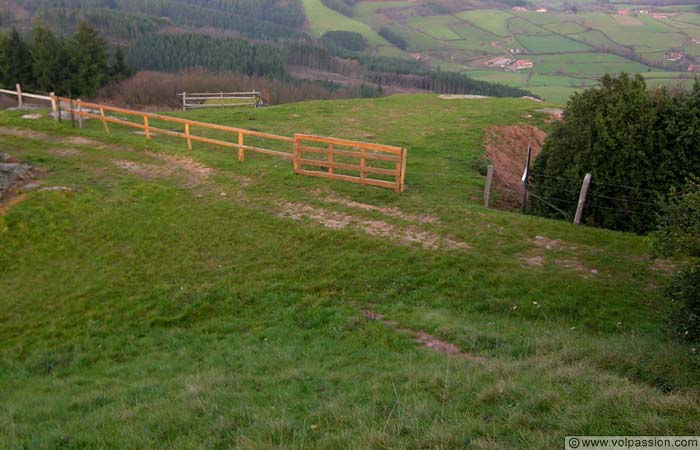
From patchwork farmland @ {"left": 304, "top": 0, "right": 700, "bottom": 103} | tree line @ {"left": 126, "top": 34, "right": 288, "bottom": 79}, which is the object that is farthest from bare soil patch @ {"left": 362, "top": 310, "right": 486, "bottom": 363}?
tree line @ {"left": 126, "top": 34, "right": 288, "bottom": 79}

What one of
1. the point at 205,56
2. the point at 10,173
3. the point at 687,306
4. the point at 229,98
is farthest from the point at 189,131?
the point at 205,56

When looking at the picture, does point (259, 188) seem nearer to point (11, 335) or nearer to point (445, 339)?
point (11, 335)

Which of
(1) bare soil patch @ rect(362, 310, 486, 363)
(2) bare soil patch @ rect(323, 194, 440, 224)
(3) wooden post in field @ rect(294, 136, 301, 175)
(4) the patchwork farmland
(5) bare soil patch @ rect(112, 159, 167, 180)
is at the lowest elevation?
(1) bare soil patch @ rect(362, 310, 486, 363)

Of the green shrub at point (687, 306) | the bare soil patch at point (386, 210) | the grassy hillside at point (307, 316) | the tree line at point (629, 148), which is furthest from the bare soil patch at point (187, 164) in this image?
the green shrub at point (687, 306)

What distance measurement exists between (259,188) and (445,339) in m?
8.67

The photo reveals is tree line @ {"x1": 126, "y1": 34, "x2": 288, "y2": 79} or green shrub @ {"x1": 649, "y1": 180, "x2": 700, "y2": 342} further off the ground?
tree line @ {"x1": 126, "y1": 34, "x2": 288, "y2": 79}

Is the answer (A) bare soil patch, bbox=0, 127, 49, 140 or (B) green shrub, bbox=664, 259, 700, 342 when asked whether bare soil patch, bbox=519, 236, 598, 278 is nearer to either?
(B) green shrub, bbox=664, 259, 700, 342

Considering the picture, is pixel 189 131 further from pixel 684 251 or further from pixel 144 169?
pixel 684 251

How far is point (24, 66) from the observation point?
36.1 metres

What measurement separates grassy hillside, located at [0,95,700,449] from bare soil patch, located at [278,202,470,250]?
0.23 ft

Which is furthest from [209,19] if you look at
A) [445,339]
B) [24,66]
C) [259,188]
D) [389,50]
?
[445,339]

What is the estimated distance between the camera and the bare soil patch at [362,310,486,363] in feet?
24.5

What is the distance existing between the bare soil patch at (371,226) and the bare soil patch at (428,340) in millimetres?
2935

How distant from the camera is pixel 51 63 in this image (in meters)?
34.0
